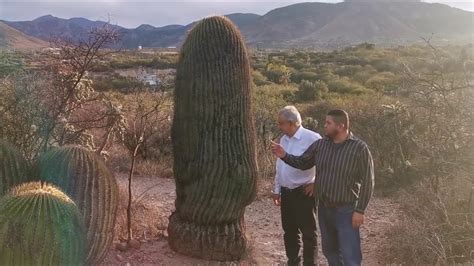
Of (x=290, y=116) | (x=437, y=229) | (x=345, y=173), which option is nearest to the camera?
(x=345, y=173)

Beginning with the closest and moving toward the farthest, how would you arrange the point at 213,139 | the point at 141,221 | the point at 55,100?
the point at 213,139, the point at 141,221, the point at 55,100

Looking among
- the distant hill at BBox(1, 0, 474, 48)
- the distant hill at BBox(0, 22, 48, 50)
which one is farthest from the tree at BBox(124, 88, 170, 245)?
the distant hill at BBox(1, 0, 474, 48)

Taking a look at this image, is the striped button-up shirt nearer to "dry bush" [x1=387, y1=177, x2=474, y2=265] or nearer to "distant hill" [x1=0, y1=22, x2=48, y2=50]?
"dry bush" [x1=387, y1=177, x2=474, y2=265]

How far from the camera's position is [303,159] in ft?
18.0

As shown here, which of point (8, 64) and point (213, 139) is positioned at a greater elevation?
point (8, 64)

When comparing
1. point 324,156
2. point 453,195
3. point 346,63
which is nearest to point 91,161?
point 324,156

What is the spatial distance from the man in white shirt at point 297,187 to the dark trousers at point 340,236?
1.03 ft

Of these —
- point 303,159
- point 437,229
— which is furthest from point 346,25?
point 303,159

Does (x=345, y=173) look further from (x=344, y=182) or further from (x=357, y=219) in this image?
(x=357, y=219)

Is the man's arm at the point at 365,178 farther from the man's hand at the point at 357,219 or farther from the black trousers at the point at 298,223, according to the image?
the black trousers at the point at 298,223

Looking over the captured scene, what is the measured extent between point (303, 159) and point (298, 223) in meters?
0.69

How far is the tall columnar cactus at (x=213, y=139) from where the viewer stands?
5.89m

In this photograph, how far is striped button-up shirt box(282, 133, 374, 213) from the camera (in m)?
5.04

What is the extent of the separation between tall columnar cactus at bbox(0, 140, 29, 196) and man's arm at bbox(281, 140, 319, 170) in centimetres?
244
